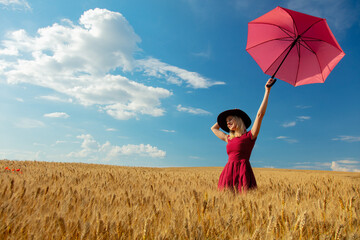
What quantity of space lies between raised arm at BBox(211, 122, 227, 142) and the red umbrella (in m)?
1.99

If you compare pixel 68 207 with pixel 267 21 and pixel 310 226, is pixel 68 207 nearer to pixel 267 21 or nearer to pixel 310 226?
pixel 310 226

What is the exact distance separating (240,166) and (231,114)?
114 centimetres

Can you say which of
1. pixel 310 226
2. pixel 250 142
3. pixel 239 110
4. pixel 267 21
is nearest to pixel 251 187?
pixel 250 142

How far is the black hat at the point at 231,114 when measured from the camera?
518cm

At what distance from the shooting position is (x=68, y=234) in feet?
5.58

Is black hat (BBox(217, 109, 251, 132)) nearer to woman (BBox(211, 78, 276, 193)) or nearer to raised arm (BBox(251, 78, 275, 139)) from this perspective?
woman (BBox(211, 78, 276, 193))

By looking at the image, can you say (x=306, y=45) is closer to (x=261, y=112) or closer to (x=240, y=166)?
(x=261, y=112)

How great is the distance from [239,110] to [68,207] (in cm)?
373

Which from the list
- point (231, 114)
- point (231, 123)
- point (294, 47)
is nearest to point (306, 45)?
point (294, 47)

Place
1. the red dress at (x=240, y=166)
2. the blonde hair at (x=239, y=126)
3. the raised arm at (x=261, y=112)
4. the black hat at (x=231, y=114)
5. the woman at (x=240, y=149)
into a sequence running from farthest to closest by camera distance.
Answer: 1. the black hat at (x=231, y=114)
2. the blonde hair at (x=239, y=126)
3. the red dress at (x=240, y=166)
4. the woman at (x=240, y=149)
5. the raised arm at (x=261, y=112)

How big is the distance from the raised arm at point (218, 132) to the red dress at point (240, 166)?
1.44 ft

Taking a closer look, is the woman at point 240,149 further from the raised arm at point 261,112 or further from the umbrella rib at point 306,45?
the umbrella rib at point 306,45

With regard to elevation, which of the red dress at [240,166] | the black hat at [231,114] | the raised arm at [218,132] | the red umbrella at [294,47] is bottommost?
the red dress at [240,166]

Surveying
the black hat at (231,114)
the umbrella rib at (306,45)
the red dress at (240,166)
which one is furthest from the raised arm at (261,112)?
the umbrella rib at (306,45)
